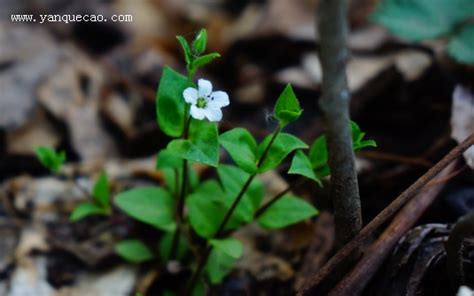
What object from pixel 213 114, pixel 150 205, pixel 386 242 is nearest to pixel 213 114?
pixel 213 114

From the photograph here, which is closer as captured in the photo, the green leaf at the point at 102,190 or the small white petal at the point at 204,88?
the small white petal at the point at 204,88

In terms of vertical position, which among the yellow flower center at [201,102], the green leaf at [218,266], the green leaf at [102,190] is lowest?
the green leaf at [218,266]

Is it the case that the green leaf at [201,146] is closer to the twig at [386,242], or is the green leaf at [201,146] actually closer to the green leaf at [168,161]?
the green leaf at [168,161]

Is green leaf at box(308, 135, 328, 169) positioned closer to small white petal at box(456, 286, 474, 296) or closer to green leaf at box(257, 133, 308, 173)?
green leaf at box(257, 133, 308, 173)

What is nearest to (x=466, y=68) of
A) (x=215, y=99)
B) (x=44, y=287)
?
(x=215, y=99)

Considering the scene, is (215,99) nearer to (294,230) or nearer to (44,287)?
(294,230)

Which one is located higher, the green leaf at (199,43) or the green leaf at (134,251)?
the green leaf at (199,43)

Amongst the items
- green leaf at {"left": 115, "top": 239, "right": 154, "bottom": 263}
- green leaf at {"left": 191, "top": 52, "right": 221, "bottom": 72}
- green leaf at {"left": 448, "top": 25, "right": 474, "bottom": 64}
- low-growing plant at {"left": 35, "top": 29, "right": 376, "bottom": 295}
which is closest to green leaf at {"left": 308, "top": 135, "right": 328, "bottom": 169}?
low-growing plant at {"left": 35, "top": 29, "right": 376, "bottom": 295}

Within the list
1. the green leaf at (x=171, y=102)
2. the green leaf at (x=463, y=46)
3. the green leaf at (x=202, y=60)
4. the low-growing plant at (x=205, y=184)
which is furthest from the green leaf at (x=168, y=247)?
the green leaf at (x=463, y=46)
